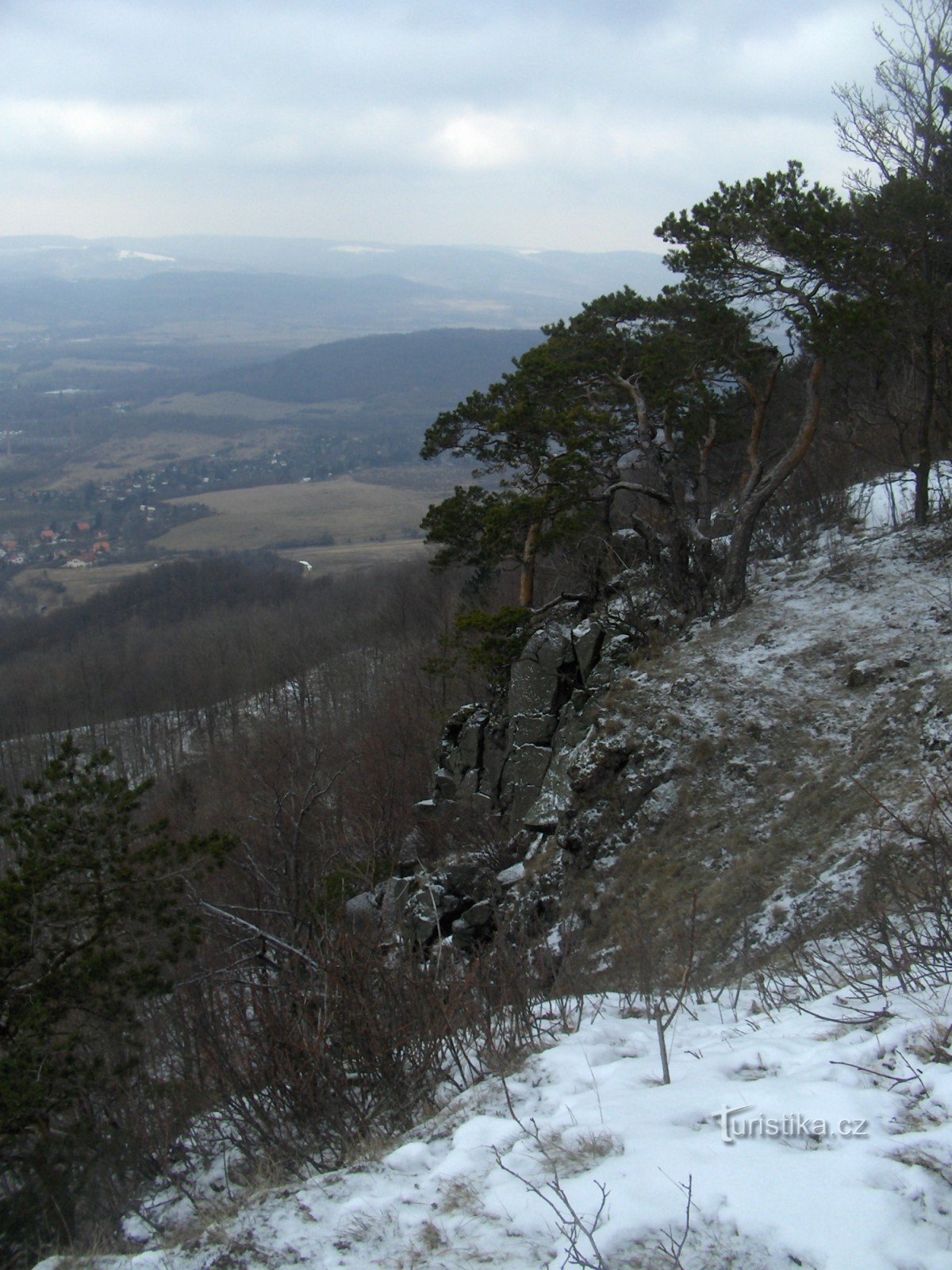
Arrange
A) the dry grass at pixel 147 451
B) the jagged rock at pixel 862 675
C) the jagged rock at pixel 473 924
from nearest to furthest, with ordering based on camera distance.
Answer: the jagged rock at pixel 862 675
the jagged rock at pixel 473 924
the dry grass at pixel 147 451

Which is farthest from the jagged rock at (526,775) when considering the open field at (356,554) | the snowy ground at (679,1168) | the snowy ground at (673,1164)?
the open field at (356,554)

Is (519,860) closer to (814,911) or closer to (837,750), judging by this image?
(837,750)

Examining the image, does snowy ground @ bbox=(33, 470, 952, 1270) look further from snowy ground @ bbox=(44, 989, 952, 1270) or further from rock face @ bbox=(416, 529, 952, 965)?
rock face @ bbox=(416, 529, 952, 965)

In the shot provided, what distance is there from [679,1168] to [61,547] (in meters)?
97.5

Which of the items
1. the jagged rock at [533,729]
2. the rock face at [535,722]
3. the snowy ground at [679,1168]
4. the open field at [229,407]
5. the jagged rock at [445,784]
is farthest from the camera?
the open field at [229,407]

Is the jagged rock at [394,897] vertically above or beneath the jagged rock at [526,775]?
beneath

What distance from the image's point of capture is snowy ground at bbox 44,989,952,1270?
2.59m

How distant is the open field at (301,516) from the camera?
87312mm

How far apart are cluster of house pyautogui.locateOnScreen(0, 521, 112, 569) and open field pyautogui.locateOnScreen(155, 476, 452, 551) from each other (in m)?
6.50

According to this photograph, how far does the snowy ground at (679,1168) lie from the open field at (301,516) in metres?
80.2

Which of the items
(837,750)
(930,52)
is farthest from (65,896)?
(930,52)

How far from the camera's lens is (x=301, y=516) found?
314 feet

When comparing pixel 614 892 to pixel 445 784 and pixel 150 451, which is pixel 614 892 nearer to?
pixel 445 784

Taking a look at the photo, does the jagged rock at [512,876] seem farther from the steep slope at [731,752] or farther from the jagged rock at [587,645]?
the jagged rock at [587,645]
